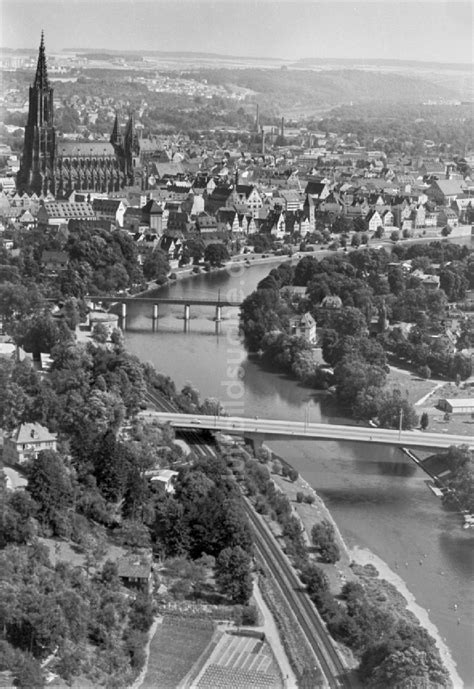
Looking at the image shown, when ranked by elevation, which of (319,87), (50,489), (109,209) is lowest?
(109,209)

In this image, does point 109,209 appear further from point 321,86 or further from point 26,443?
point 26,443

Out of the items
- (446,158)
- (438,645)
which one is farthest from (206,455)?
(446,158)

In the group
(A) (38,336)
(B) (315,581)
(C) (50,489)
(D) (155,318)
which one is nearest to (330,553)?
(B) (315,581)

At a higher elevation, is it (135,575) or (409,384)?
(135,575)

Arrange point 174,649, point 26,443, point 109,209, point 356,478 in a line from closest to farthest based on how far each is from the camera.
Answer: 1. point 174,649
2. point 26,443
3. point 356,478
4. point 109,209

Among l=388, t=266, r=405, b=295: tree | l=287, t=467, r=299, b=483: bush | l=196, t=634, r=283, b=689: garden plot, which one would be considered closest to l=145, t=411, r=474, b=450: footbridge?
l=287, t=467, r=299, b=483: bush

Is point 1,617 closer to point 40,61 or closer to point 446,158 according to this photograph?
point 40,61
